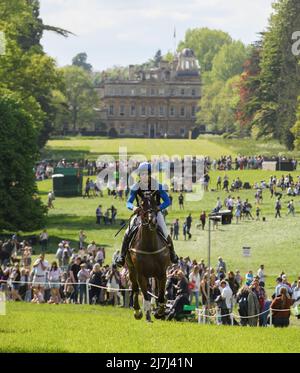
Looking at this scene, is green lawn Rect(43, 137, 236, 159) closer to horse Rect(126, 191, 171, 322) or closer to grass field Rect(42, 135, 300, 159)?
grass field Rect(42, 135, 300, 159)

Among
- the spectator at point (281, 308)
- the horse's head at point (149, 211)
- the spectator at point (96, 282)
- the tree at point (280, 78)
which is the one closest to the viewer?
the horse's head at point (149, 211)

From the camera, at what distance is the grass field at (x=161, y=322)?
813 inches

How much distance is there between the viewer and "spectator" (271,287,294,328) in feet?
86.7

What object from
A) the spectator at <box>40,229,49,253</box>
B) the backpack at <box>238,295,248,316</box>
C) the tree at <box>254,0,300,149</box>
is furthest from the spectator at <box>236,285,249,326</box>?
the tree at <box>254,0,300,149</box>

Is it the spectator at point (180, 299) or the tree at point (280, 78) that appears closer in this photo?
the spectator at point (180, 299)

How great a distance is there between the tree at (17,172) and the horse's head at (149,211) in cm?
3462

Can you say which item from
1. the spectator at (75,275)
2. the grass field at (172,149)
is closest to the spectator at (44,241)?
the spectator at (75,275)

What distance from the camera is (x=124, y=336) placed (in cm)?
2147

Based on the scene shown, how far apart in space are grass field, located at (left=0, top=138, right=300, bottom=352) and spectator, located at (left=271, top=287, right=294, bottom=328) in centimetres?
42

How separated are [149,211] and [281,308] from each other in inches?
292

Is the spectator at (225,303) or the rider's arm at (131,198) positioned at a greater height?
the rider's arm at (131,198)

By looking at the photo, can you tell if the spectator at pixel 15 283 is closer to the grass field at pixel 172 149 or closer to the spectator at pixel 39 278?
the spectator at pixel 39 278

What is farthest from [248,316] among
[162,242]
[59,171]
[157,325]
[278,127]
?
[278,127]
